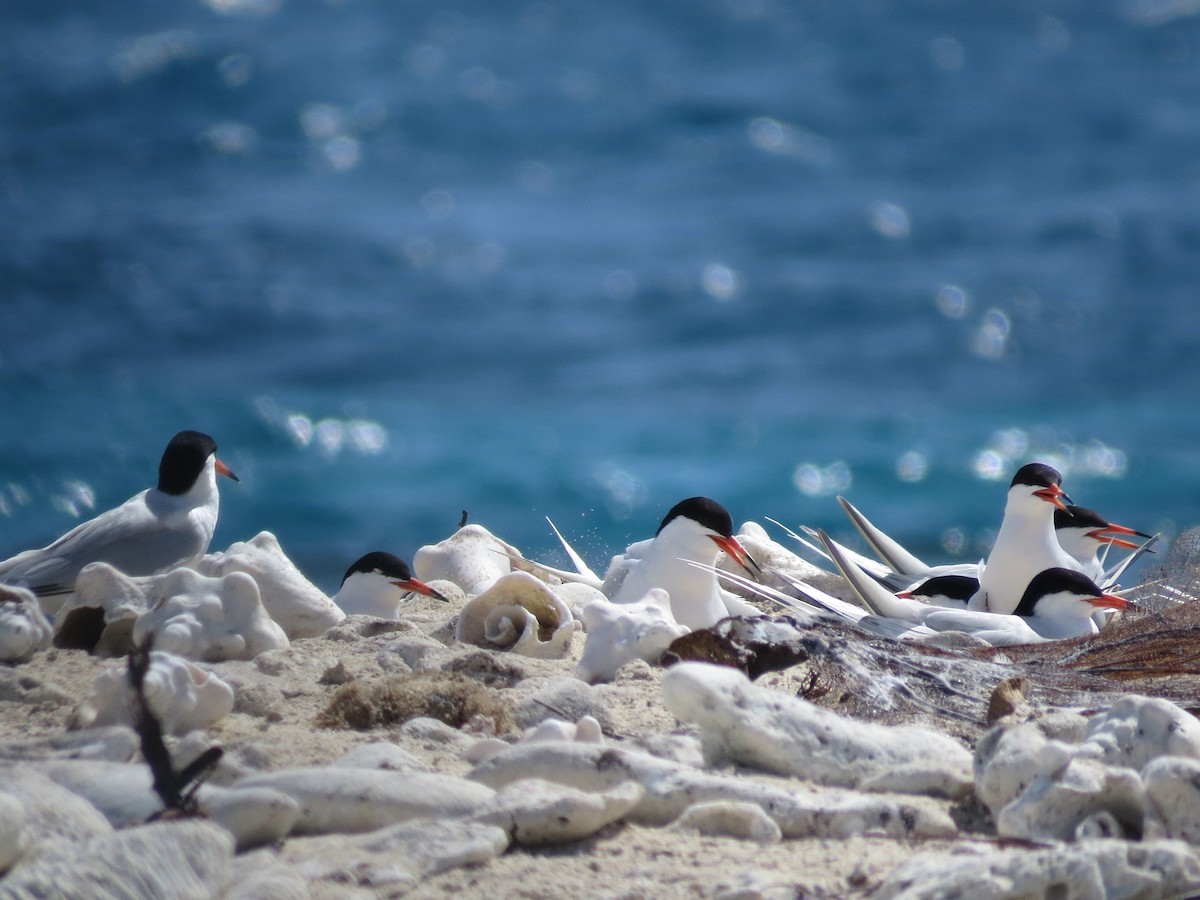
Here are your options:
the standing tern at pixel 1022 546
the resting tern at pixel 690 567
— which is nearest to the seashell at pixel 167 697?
the resting tern at pixel 690 567

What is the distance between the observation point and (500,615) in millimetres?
3512

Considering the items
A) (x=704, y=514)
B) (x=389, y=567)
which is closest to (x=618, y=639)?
(x=704, y=514)

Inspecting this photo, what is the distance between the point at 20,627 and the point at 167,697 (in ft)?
2.84

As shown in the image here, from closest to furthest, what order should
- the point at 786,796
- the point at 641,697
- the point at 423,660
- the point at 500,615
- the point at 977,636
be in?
the point at 786,796 < the point at 641,697 < the point at 423,660 < the point at 500,615 < the point at 977,636

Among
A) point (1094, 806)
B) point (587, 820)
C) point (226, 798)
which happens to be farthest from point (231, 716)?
point (1094, 806)

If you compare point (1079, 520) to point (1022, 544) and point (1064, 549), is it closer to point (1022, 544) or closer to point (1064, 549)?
point (1064, 549)

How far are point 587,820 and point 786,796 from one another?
0.34 metres

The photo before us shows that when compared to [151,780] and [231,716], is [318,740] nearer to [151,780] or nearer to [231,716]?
[231,716]

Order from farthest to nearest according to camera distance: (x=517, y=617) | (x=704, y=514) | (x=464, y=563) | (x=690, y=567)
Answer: (x=464, y=563) → (x=704, y=514) → (x=690, y=567) → (x=517, y=617)

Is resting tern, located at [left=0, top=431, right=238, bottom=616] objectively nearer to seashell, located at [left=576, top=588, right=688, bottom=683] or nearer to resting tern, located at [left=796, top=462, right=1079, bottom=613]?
seashell, located at [left=576, top=588, right=688, bottom=683]

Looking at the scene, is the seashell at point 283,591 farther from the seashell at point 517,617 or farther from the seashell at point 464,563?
the seashell at point 464,563

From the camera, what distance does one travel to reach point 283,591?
11.8ft

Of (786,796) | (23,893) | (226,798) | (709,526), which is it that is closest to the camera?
(23,893)

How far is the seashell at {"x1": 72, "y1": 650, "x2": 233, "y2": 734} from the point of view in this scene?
244 cm
